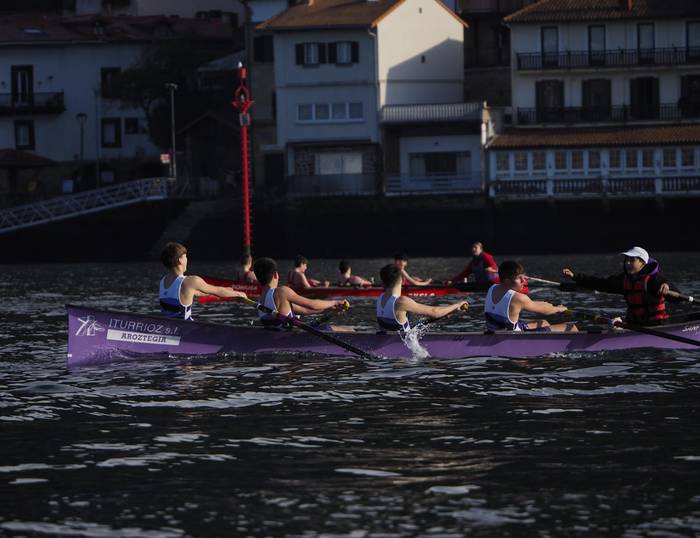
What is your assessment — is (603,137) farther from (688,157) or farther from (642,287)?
(642,287)

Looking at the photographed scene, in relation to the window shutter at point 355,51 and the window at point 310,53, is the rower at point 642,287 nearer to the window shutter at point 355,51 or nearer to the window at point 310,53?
the window shutter at point 355,51

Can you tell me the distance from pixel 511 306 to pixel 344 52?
→ 191ft

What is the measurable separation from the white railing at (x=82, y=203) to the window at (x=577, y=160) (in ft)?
66.9

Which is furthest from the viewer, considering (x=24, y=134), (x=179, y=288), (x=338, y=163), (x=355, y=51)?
(x=24, y=134)

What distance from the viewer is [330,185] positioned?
258ft

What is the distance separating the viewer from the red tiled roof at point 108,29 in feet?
307

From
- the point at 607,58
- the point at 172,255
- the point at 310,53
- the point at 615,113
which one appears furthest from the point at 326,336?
the point at 310,53

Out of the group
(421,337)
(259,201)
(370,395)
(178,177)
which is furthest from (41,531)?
(178,177)

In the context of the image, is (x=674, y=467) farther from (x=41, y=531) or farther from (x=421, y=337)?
(x=421, y=337)

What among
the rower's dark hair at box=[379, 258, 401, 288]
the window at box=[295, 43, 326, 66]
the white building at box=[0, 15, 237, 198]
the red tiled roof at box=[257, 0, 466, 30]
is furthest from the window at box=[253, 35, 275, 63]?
the rower's dark hair at box=[379, 258, 401, 288]

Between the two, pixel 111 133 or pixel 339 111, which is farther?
pixel 111 133

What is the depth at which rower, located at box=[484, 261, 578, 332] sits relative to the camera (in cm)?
2448

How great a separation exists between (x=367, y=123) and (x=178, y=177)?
10.5m

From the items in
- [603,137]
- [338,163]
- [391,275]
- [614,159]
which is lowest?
[391,275]
